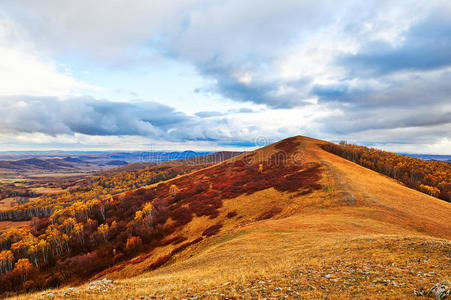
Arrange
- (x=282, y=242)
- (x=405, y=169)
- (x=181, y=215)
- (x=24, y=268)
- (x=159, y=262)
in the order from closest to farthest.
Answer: (x=282, y=242)
(x=159, y=262)
(x=24, y=268)
(x=181, y=215)
(x=405, y=169)

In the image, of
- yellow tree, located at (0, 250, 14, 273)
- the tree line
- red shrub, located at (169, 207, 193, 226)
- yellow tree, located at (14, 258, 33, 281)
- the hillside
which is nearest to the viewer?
the hillside

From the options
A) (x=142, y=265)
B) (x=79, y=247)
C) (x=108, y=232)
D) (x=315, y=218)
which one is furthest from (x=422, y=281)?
(x=79, y=247)

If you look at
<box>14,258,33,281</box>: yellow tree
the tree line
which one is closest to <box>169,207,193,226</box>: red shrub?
<box>14,258,33,281</box>: yellow tree

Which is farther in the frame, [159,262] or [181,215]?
[181,215]

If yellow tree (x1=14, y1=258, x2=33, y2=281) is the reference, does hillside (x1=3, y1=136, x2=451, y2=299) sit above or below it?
above

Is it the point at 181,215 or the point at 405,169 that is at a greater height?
the point at 405,169

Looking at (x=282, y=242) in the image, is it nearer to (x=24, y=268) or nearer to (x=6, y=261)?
(x=24, y=268)

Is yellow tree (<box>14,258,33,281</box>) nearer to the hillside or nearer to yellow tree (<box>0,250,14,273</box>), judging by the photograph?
the hillside

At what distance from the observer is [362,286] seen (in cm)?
957

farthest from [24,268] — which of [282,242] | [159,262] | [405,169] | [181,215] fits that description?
[405,169]

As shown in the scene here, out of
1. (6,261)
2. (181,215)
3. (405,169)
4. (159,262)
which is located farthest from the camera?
(405,169)

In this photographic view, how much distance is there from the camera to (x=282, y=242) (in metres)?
23.7

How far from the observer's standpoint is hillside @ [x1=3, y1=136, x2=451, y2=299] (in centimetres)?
1080

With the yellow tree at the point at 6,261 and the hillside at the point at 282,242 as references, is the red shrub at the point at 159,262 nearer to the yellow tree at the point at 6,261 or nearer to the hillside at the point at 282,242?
the hillside at the point at 282,242
